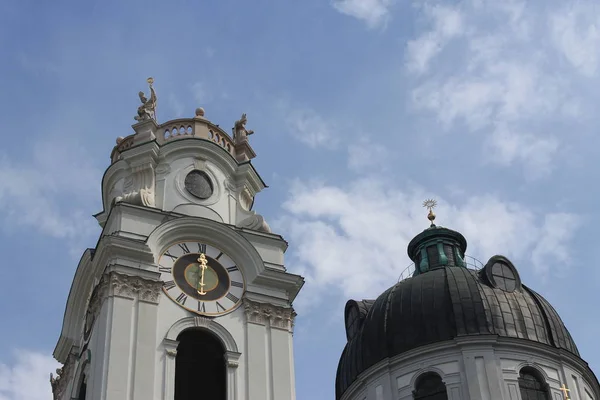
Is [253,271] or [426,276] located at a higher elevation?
[426,276]

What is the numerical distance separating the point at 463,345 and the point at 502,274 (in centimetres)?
383

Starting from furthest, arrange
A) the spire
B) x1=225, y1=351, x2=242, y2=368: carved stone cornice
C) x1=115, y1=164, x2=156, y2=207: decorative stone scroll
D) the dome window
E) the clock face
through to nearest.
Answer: the spire < the dome window < x1=115, y1=164, x2=156, y2=207: decorative stone scroll < the clock face < x1=225, y1=351, x2=242, y2=368: carved stone cornice

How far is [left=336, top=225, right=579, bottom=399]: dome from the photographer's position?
34.1m

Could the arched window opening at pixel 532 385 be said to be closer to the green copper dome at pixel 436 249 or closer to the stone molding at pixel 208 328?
the green copper dome at pixel 436 249

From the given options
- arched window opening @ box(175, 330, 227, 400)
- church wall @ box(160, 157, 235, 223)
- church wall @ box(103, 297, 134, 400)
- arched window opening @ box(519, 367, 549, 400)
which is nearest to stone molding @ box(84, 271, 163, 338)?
church wall @ box(103, 297, 134, 400)

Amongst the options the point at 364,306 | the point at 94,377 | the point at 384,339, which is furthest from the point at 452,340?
the point at 94,377

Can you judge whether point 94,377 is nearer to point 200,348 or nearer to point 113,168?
point 200,348

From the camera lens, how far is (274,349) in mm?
23656

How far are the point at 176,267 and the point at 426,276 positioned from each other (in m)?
14.4

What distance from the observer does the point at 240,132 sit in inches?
1107

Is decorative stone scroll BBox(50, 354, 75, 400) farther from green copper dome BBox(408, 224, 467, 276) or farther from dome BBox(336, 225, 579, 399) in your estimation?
green copper dome BBox(408, 224, 467, 276)

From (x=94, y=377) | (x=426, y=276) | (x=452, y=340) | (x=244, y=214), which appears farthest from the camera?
(x=426, y=276)

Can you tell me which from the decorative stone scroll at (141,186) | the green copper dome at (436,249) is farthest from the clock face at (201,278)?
the green copper dome at (436,249)

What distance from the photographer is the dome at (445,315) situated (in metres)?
34.1
